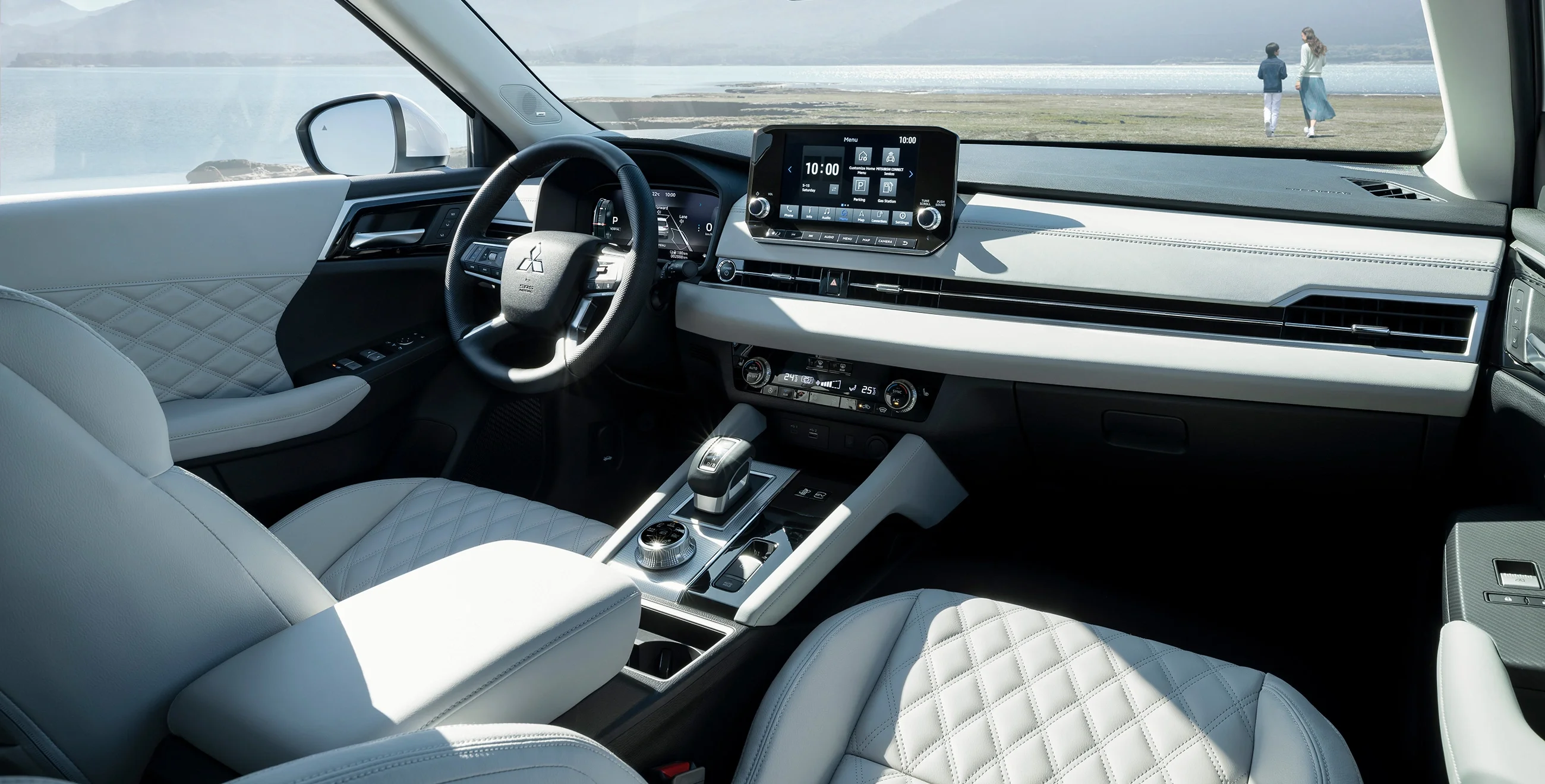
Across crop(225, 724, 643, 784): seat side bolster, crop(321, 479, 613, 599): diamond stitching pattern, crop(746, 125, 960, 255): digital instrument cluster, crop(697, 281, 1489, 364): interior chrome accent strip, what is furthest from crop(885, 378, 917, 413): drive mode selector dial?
crop(225, 724, 643, 784): seat side bolster

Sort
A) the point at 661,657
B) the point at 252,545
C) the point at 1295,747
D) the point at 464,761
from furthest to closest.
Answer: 1. the point at 661,657
2. the point at 1295,747
3. the point at 252,545
4. the point at 464,761

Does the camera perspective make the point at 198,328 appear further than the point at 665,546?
Yes

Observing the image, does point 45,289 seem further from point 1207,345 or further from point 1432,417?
point 1432,417

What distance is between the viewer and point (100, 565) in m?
0.79

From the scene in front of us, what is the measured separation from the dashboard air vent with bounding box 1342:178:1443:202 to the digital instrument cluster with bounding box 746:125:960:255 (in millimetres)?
835

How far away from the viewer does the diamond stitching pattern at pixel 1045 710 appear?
1381 millimetres

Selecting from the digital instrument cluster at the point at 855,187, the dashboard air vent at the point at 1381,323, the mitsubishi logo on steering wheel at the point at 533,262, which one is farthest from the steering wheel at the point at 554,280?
the dashboard air vent at the point at 1381,323

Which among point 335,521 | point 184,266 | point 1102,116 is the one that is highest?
point 1102,116

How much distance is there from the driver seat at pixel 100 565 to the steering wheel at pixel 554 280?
1.11 metres

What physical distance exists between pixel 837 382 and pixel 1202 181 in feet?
2.98

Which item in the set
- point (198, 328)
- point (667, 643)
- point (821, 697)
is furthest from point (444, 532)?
point (821, 697)

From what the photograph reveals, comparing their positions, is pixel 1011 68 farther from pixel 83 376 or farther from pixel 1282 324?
pixel 83 376

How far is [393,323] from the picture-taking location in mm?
2580

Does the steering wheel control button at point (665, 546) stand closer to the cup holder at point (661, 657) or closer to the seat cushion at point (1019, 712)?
the cup holder at point (661, 657)
